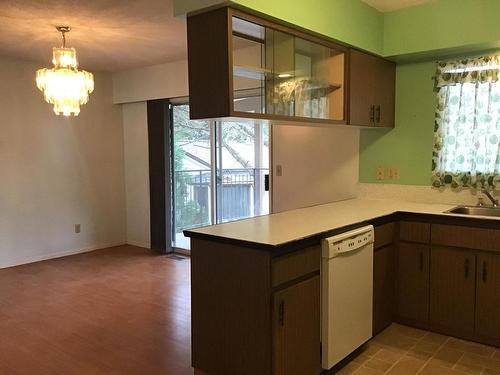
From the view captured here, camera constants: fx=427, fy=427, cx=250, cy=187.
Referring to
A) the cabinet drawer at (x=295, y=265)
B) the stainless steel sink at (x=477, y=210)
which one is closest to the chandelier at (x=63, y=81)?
the cabinet drawer at (x=295, y=265)

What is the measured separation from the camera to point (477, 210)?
3.34 m

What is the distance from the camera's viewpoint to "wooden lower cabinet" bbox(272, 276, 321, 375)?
2.19 m

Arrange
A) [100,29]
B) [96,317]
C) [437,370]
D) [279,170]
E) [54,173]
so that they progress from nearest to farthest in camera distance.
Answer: [437,370], [96,317], [100,29], [279,170], [54,173]

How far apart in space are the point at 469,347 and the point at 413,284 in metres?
0.55

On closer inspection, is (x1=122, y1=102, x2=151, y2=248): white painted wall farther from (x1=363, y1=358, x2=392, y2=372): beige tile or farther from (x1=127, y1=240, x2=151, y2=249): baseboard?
(x1=363, y1=358, x2=392, y2=372): beige tile

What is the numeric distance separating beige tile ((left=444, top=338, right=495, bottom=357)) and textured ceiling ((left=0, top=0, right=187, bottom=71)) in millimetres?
3211

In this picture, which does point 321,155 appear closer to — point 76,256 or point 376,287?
point 376,287

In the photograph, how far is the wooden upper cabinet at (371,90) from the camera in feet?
10.8

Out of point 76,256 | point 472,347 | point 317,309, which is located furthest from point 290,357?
point 76,256

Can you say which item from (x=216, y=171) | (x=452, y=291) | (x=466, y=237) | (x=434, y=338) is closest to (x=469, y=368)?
Result: (x=434, y=338)

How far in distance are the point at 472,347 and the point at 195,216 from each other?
3665 mm

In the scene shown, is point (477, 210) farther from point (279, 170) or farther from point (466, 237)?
point (279, 170)

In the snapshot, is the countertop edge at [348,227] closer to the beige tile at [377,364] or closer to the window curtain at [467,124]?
the window curtain at [467,124]

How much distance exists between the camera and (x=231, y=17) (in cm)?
Result: 232
